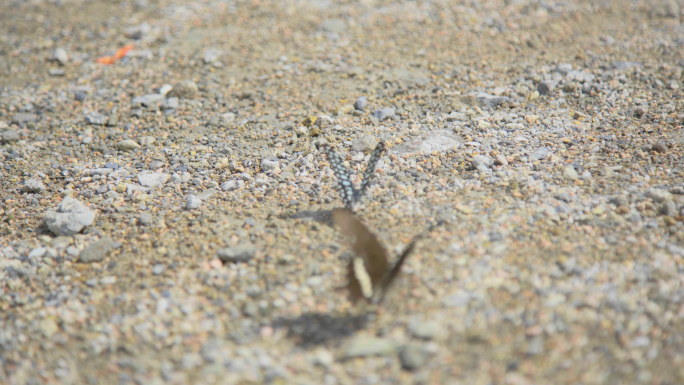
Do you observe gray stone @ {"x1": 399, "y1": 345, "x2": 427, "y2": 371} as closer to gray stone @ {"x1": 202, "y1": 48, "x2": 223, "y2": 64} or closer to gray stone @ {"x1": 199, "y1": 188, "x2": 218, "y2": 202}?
gray stone @ {"x1": 199, "y1": 188, "x2": 218, "y2": 202}

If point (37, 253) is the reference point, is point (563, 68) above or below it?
above

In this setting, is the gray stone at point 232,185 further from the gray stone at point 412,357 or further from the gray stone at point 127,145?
the gray stone at point 412,357

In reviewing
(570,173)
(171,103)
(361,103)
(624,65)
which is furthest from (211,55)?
(624,65)

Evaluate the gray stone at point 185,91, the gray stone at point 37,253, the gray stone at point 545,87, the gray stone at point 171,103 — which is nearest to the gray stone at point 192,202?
the gray stone at point 37,253

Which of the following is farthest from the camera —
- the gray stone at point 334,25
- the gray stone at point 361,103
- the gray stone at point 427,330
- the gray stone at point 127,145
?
the gray stone at point 334,25

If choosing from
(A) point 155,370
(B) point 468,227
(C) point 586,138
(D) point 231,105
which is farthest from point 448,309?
(D) point 231,105

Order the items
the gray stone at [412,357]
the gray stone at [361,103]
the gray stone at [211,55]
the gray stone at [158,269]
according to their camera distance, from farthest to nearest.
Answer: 1. the gray stone at [211,55]
2. the gray stone at [361,103]
3. the gray stone at [158,269]
4. the gray stone at [412,357]

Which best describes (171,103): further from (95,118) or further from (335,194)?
(335,194)
